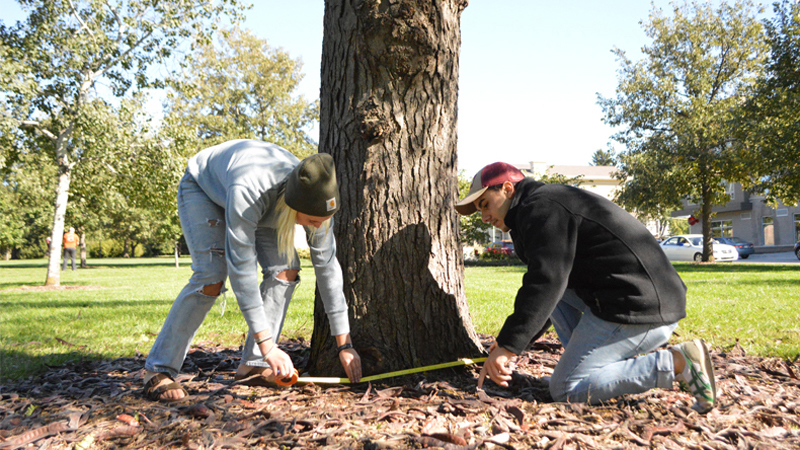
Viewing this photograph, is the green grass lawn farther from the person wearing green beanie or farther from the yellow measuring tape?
the yellow measuring tape

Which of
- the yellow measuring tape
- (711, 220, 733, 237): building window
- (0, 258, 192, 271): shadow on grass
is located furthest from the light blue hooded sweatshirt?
(711, 220, 733, 237): building window

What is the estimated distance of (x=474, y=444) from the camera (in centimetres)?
213

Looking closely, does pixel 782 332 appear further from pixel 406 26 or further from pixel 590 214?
pixel 406 26

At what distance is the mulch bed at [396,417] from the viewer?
7.30 ft

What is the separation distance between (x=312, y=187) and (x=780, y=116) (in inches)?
671

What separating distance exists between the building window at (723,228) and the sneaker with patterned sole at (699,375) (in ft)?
162

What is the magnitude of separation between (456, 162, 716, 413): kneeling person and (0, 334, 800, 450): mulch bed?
0.16 metres

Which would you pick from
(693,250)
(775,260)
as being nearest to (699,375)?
(693,250)

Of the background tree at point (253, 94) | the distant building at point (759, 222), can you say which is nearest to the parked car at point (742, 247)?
the distant building at point (759, 222)

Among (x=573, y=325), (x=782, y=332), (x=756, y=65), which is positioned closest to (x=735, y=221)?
(x=756, y=65)

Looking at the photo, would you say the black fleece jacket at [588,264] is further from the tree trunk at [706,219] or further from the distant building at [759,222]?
the distant building at [759,222]

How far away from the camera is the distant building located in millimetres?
38406

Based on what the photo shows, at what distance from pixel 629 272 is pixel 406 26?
6.25 feet

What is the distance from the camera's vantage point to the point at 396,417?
2496 millimetres
